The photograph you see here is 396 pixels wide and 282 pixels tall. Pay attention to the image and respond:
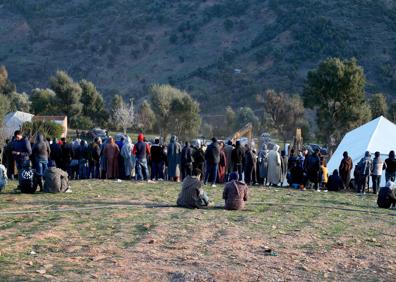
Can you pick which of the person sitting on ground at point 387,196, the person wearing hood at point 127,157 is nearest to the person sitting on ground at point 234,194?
the person sitting on ground at point 387,196

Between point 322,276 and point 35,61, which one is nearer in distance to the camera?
point 322,276

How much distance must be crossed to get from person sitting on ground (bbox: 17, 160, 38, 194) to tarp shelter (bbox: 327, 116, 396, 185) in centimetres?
1311

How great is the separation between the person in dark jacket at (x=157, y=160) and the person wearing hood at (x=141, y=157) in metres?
0.26

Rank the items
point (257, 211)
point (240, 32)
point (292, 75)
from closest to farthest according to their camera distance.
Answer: point (257, 211) < point (292, 75) < point (240, 32)

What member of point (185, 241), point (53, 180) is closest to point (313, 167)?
point (53, 180)

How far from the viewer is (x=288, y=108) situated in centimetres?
5875

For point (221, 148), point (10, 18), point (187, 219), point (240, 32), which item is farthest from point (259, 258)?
point (10, 18)

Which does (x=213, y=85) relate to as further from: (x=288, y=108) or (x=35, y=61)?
(x=35, y=61)

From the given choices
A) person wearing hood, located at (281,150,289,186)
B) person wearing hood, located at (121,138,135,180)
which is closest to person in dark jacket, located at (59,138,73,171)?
person wearing hood, located at (121,138,135,180)

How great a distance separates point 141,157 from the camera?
2139 cm

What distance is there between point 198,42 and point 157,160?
7931cm

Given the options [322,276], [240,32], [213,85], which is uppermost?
[240,32]

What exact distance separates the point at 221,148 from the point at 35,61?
89.3m

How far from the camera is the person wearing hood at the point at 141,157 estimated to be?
21.2m
